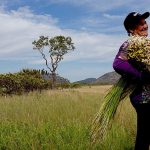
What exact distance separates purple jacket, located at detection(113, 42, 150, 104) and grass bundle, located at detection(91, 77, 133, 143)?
23 cm

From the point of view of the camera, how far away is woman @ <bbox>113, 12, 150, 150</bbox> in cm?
551

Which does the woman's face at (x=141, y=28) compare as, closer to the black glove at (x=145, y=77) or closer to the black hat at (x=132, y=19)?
the black hat at (x=132, y=19)

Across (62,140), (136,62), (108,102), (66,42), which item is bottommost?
(62,140)

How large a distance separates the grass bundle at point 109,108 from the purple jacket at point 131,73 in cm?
23

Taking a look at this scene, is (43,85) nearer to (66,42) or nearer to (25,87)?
(25,87)

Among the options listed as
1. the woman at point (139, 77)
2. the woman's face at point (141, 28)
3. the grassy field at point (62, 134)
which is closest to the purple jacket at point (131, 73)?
the woman at point (139, 77)

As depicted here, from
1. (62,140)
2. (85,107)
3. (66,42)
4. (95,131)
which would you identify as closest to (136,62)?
(95,131)

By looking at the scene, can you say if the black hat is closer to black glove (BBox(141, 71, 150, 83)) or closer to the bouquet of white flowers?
the bouquet of white flowers

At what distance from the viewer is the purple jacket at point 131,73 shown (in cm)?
550

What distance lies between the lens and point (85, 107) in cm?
1214

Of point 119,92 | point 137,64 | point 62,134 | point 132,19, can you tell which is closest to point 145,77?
point 137,64

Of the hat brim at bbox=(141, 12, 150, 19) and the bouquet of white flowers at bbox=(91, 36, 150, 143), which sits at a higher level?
the hat brim at bbox=(141, 12, 150, 19)

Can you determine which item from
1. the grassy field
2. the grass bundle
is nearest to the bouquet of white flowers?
the grass bundle

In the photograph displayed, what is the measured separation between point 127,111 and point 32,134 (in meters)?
3.00
